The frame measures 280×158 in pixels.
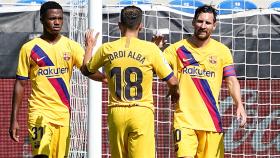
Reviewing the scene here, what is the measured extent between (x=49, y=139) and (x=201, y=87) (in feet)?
5.45

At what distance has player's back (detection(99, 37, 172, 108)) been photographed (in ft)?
27.7

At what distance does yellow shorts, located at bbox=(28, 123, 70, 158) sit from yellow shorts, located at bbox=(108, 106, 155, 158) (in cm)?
106

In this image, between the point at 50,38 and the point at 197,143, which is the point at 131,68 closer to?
the point at 197,143

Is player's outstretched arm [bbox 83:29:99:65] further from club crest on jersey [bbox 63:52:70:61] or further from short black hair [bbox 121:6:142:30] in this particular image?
club crest on jersey [bbox 63:52:70:61]

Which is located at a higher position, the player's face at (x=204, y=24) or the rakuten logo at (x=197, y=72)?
the player's face at (x=204, y=24)

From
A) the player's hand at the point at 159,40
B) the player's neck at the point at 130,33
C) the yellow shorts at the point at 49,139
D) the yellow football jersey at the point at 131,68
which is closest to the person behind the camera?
the yellow football jersey at the point at 131,68

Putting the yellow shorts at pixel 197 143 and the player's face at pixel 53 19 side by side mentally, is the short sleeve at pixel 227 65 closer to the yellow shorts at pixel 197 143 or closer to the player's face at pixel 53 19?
the yellow shorts at pixel 197 143

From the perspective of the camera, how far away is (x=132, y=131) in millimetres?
8484

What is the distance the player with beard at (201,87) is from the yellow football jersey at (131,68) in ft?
2.96

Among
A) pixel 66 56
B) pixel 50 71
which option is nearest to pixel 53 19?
pixel 66 56

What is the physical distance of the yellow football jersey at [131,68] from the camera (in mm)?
8430

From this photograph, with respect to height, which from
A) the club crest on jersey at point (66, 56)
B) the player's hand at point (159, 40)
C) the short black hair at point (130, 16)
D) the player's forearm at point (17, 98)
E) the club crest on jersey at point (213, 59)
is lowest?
the player's forearm at point (17, 98)

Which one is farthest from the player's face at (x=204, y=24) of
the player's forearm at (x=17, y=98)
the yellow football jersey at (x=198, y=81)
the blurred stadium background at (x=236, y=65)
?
the blurred stadium background at (x=236, y=65)

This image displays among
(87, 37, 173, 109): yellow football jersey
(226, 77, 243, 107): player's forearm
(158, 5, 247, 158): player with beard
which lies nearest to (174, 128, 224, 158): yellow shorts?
(158, 5, 247, 158): player with beard
